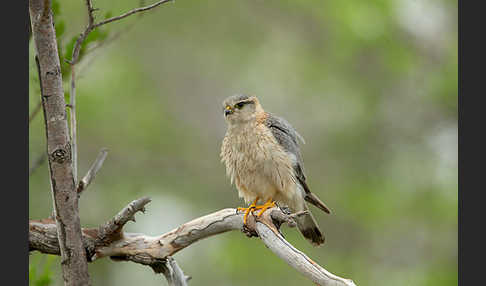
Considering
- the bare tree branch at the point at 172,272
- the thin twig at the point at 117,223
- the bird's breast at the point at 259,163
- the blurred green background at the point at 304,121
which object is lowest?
the bare tree branch at the point at 172,272

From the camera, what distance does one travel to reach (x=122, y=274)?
7.71 metres

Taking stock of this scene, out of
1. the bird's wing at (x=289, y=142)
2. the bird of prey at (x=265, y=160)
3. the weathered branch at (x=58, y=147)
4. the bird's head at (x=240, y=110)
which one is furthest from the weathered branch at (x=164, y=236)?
the bird's head at (x=240, y=110)

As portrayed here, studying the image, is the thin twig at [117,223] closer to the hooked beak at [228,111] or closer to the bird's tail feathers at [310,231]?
the hooked beak at [228,111]

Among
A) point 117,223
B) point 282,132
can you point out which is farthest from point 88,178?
point 282,132

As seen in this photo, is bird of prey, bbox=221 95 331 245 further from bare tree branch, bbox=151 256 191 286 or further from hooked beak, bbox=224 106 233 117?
bare tree branch, bbox=151 256 191 286

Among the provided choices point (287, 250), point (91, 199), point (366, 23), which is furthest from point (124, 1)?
point (287, 250)

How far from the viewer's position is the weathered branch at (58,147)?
266 centimetres

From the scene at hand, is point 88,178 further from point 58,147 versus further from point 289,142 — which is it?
point 289,142

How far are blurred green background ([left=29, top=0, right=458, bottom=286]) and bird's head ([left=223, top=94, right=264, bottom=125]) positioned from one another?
139 inches

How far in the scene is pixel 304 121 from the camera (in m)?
8.80

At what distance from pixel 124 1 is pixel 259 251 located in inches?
161

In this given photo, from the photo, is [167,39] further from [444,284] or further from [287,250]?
[287,250]

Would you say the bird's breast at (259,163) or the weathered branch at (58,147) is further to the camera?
the bird's breast at (259,163)

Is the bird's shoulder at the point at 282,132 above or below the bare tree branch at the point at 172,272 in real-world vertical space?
above
